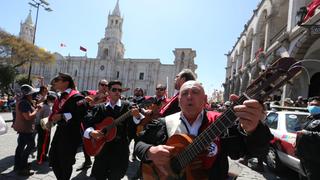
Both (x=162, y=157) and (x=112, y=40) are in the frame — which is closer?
(x=162, y=157)

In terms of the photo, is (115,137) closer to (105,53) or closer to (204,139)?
(204,139)

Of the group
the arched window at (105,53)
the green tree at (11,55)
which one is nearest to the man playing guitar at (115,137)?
the green tree at (11,55)

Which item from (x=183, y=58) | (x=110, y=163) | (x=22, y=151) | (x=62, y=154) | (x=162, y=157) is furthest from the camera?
(x=183, y=58)

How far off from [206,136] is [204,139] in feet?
0.10

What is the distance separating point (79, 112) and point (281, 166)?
5723 mm

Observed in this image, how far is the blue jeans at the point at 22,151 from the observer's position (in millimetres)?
5559

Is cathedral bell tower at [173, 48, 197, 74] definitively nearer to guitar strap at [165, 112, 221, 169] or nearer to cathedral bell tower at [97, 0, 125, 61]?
cathedral bell tower at [97, 0, 125, 61]

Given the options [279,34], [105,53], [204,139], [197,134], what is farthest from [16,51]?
[105,53]

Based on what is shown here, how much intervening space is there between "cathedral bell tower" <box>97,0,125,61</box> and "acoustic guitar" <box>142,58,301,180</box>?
8868 cm

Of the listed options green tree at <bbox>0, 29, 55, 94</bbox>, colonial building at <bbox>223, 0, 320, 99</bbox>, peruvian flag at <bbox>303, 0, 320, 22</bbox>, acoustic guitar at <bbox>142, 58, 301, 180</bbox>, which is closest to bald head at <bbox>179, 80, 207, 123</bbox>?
acoustic guitar at <bbox>142, 58, 301, 180</bbox>

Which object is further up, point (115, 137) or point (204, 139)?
point (204, 139)

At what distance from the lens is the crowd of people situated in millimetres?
2010

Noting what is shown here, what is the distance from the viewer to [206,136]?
2016 millimetres

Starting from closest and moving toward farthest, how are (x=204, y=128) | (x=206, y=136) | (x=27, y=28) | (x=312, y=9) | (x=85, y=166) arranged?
(x=206, y=136), (x=204, y=128), (x=85, y=166), (x=312, y=9), (x=27, y=28)
